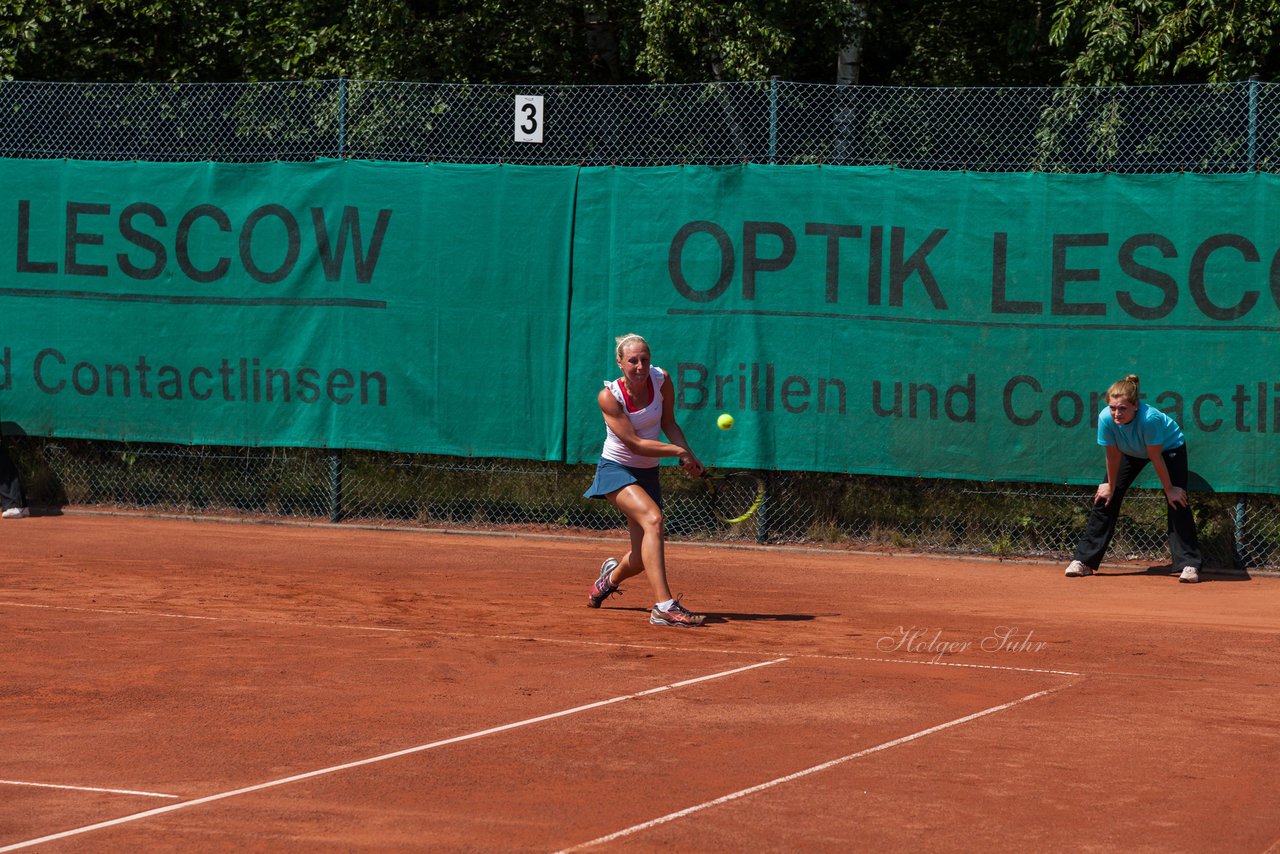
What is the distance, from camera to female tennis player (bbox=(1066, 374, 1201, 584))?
10.1 metres

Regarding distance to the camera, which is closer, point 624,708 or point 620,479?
point 624,708

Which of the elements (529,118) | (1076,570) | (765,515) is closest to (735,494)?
(765,515)

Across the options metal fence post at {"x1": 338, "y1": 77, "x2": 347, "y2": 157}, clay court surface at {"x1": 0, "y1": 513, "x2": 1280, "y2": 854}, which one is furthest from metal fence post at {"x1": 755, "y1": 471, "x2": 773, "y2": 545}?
metal fence post at {"x1": 338, "y1": 77, "x2": 347, "y2": 157}

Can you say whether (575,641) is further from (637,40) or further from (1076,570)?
(637,40)

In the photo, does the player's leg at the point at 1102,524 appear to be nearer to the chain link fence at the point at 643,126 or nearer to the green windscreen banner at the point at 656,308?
the green windscreen banner at the point at 656,308

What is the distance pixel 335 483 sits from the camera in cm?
1230

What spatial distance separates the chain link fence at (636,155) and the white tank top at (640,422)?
3.07 metres

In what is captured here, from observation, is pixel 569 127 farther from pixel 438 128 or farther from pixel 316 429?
pixel 316 429

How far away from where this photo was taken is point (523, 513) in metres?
12.2

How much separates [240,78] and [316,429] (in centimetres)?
623

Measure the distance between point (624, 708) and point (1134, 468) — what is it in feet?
16.2

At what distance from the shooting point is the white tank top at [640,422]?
8531 mm

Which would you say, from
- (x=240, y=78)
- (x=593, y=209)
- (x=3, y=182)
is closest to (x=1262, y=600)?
(x=593, y=209)

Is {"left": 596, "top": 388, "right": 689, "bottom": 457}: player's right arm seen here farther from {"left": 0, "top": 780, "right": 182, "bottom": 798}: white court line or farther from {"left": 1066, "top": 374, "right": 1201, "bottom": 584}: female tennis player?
{"left": 0, "top": 780, "right": 182, "bottom": 798}: white court line
